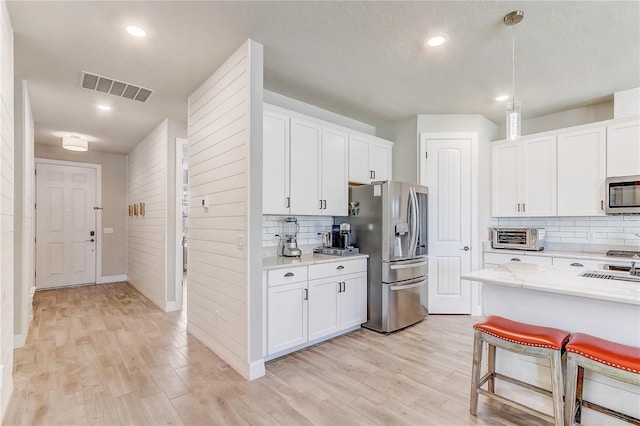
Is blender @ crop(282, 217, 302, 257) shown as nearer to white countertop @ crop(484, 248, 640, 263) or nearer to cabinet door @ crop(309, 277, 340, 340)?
cabinet door @ crop(309, 277, 340, 340)

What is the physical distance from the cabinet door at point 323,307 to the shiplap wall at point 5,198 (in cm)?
230

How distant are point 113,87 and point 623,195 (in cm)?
586

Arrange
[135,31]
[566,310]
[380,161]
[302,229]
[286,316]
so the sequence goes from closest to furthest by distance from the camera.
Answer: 1. [566,310]
2. [135,31]
3. [286,316]
4. [302,229]
5. [380,161]

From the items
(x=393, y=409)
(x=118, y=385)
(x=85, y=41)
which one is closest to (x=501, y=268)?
(x=393, y=409)

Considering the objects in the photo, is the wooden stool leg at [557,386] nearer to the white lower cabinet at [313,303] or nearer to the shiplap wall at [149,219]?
the white lower cabinet at [313,303]

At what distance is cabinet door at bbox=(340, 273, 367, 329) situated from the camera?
11.3 ft

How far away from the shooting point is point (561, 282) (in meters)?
1.93

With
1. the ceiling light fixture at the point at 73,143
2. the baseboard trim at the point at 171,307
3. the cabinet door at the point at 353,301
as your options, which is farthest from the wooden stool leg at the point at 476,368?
the ceiling light fixture at the point at 73,143

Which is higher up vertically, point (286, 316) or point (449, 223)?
point (449, 223)

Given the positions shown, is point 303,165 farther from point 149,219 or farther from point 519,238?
point 149,219

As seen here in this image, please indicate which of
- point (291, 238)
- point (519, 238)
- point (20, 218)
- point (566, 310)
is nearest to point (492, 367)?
point (566, 310)

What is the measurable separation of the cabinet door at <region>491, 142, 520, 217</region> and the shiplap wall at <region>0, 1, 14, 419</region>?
5282 mm

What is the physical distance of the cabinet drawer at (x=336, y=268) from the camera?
3.17 m

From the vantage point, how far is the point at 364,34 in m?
2.52
